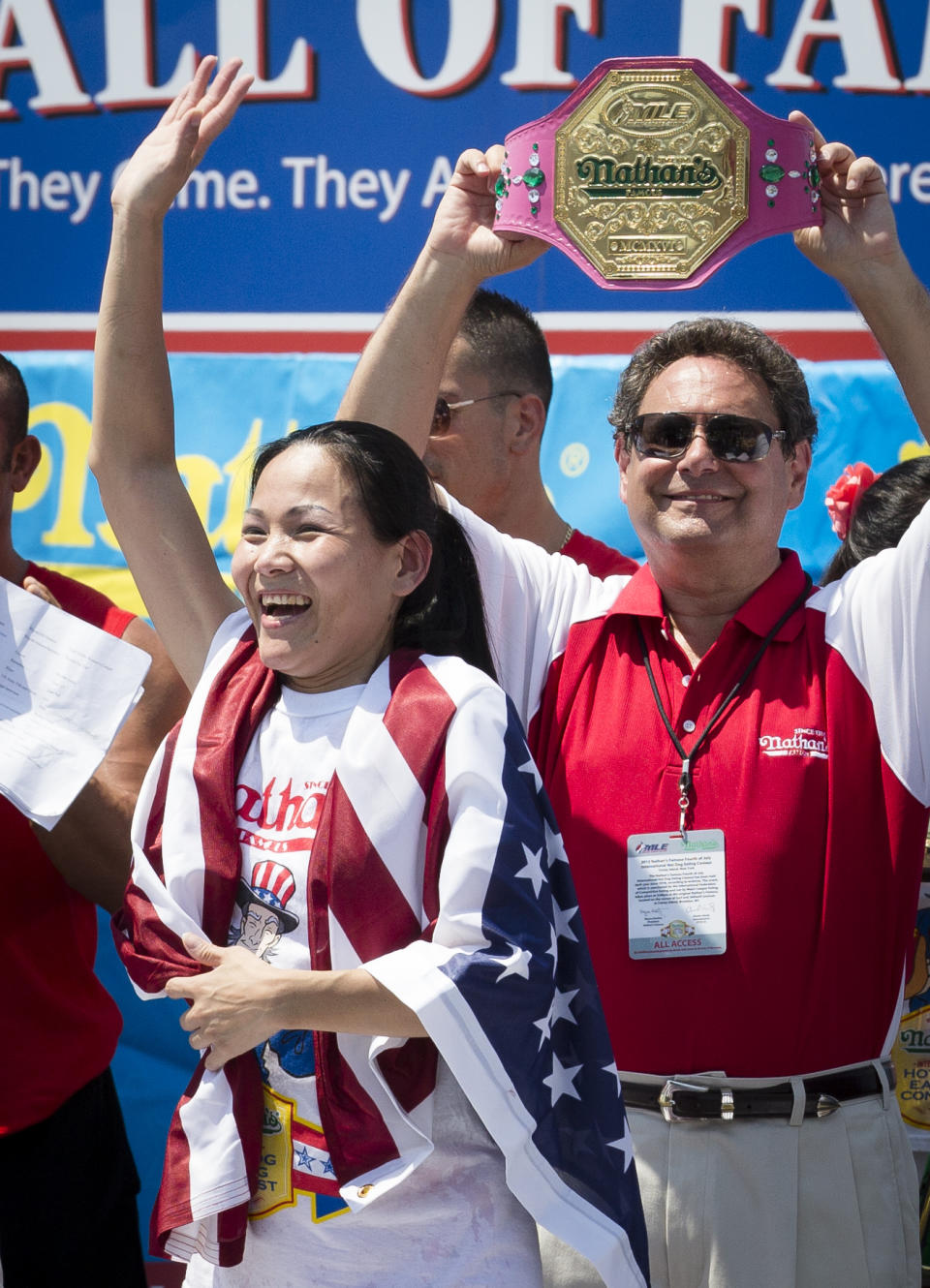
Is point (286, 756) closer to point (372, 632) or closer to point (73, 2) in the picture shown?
point (372, 632)

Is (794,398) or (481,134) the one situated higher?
(481,134)

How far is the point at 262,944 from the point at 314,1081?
16 cm

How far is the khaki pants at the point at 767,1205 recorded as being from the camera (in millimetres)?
1901

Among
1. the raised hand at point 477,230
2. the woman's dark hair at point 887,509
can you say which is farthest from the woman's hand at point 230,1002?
the woman's dark hair at point 887,509

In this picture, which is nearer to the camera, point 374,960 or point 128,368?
point 374,960

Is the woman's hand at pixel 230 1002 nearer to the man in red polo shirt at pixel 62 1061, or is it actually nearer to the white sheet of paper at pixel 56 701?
the white sheet of paper at pixel 56 701

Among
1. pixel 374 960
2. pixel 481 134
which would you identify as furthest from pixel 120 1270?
pixel 481 134

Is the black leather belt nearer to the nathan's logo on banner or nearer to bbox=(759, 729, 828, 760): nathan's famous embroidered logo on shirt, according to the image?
bbox=(759, 729, 828, 760): nathan's famous embroidered logo on shirt

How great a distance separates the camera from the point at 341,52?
359 centimetres

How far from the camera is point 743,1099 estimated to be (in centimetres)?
190

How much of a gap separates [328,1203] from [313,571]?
68cm

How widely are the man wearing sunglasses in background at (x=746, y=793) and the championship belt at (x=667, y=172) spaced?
0.46ft

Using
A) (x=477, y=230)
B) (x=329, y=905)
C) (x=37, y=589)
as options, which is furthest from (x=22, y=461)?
(x=329, y=905)

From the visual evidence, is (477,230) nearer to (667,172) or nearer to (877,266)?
(667,172)
